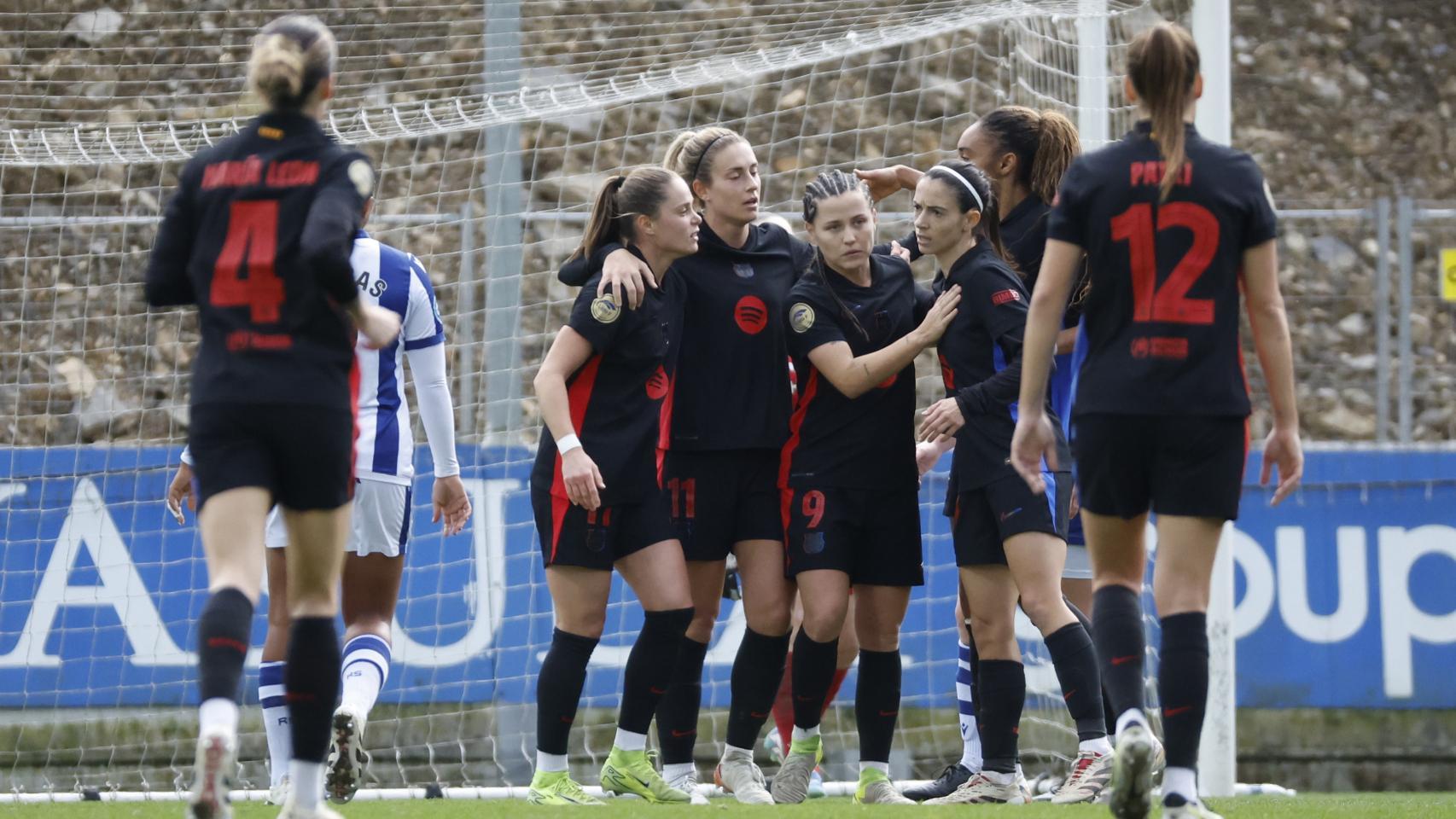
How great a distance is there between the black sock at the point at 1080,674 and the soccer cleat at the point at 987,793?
0.26 m

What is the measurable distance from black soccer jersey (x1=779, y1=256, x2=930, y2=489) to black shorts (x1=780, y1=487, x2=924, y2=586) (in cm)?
4

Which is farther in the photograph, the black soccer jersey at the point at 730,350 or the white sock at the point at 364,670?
the black soccer jersey at the point at 730,350

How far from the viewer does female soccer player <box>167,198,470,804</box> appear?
498 cm

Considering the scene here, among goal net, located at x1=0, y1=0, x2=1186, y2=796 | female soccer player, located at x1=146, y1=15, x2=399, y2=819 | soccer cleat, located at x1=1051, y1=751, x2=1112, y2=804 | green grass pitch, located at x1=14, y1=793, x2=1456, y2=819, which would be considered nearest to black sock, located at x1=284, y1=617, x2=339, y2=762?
female soccer player, located at x1=146, y1=15, x2=399, y2=819

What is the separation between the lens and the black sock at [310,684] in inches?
135

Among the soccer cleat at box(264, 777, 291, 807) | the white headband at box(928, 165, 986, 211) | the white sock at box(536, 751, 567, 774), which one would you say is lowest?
the soccer cleat at box(264, 777, 291, 807)

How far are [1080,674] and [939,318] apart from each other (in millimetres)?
1070

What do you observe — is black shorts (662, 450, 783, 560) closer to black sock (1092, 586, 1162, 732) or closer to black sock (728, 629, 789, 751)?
black sock (728, 629, 789, 751)

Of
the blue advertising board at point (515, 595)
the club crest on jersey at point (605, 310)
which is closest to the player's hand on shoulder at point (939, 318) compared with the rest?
the club crest on jersey at point (605, 310)

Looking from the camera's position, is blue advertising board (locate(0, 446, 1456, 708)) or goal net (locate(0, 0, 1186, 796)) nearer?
goal net (locate(0, 0, 1186, 796))

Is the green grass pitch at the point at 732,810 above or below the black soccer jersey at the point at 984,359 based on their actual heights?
below

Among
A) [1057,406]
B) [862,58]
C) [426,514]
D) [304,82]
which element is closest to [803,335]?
[1057,406]

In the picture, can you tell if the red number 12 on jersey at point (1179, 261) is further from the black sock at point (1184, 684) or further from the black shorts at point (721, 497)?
the black shorts at point (721, 497)

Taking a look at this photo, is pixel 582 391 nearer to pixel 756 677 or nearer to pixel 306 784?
pixel 756 677
